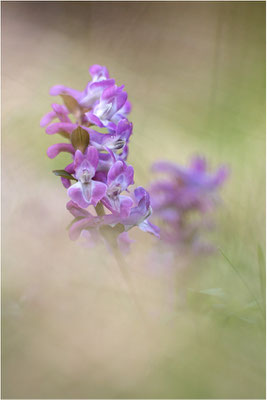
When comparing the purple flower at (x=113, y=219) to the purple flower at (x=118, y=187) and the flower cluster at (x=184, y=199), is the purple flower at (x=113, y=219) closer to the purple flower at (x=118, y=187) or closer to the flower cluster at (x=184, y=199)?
the purple flower at (x=118, y=187)

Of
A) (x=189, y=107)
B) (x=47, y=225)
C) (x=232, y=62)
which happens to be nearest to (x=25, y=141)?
(x=47, y=225)

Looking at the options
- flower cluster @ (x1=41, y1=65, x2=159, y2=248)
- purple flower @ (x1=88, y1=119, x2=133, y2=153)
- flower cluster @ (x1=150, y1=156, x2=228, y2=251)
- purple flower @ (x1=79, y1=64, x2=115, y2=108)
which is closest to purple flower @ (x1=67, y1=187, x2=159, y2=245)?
flower cluster @ (x1=41, y1=65, x2=159, y2=248)

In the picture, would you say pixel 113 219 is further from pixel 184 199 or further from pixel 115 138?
pixel 184 199

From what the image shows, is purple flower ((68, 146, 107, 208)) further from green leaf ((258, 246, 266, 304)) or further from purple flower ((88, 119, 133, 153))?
green leaf ((258, 246, 266, 304))

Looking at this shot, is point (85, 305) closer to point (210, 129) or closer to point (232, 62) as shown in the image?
point (210, 129)

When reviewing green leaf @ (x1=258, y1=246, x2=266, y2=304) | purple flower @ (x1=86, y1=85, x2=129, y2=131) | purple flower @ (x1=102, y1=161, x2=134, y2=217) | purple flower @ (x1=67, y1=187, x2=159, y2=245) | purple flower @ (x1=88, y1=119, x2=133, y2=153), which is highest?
purple flower @ (x1=86, y1=85, x2=129, y2=131)

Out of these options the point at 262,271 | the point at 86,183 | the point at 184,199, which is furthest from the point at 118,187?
the point at 184,199

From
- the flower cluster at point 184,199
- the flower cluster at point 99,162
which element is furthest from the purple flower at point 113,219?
the flower cluster at point 184,199

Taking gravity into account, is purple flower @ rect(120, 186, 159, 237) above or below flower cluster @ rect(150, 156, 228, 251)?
above
